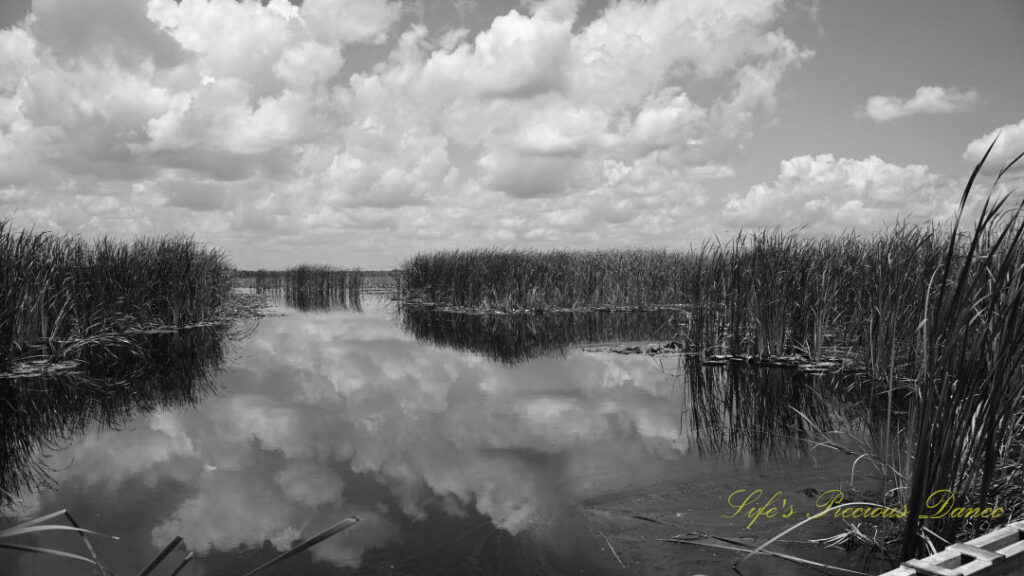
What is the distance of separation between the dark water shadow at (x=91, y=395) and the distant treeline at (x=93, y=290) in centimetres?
80

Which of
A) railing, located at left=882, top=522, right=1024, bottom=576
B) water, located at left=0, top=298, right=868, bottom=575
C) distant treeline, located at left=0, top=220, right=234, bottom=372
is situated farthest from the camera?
distant treeline, located at left=0, top=220, right=234, bottom=372

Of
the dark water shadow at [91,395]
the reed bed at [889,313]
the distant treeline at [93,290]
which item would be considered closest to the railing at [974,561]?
the reed bed at [889,313]

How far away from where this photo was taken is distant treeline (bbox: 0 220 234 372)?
11070 millimetres

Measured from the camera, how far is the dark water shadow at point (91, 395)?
650cm

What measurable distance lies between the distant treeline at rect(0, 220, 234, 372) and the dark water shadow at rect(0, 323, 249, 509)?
0.80 m

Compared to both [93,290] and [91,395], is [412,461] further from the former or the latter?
[93,290]

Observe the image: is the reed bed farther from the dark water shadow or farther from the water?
the dark water shadow

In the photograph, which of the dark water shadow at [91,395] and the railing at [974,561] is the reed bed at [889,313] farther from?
the dark water shadow at [91,395]

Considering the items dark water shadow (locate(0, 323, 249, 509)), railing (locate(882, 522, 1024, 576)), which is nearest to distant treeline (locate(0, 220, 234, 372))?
dark water shadow (locate(0, 323, 249, 509))

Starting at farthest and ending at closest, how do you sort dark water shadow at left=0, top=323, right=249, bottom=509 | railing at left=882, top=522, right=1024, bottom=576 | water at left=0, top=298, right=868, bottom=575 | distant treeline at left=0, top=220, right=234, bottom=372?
distant treeline at left=0, top=220, right=234, bottom=372
dark water shadow at left=0, top=323, right=249, bottom=509
water at left=0, top=298, right=868, bottom=575
railing at left=882, top=522, right=1024, bottom=576

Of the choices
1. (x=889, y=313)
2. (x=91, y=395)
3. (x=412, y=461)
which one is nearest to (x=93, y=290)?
(x=91, y=395)

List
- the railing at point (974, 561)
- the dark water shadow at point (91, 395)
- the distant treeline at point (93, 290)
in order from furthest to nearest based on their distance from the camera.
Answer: the distant treeline at point (93, 290) → the dark water shadow at point (91, 395) → the railing at point (974, 561)

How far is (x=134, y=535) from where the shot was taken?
4477 mm

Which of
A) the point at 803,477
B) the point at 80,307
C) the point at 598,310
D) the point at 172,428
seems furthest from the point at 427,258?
the point at 803,477
